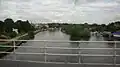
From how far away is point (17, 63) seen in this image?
5.36 metres

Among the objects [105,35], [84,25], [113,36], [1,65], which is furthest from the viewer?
[113,36]

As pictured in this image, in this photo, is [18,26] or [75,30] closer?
[75,30]

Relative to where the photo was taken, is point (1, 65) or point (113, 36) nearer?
point (1, 65)

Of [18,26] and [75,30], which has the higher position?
[18,26]

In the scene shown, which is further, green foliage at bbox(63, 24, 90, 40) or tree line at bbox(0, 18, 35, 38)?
tree line at bbox(0, 18, 35, 38)

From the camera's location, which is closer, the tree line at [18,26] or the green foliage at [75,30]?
the green foliage at [75,30]

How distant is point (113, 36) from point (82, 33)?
3.54 metres

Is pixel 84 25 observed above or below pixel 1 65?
above

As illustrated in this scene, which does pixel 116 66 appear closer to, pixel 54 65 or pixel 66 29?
pixel 54 65

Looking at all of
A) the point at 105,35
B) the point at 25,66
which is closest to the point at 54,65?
the point at 25,66

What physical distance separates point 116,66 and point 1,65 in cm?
279

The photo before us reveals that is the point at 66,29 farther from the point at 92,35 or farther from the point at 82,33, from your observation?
the point at 92,35

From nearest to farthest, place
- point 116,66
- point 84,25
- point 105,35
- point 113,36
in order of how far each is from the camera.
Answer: point 116,66 < point 84,25 < point 105,35 < point 113,36

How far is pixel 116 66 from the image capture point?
4891 millimetres
